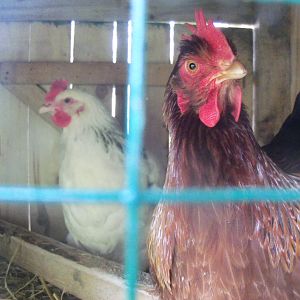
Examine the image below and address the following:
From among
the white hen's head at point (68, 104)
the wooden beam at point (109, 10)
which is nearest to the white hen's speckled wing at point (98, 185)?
the white hen's head at point (68, 104)

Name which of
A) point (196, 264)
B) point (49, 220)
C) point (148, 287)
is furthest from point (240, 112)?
point (49, 220)

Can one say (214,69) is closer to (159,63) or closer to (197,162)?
(197,162)

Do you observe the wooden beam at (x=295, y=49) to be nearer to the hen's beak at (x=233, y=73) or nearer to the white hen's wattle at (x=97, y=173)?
the white hen's wattle at (x=97, y=173)

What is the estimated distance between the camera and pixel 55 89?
288cm

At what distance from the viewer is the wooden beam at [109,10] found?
3055 mm

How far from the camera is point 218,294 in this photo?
139cm

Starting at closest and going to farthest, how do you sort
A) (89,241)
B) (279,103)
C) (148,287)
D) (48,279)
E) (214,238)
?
(214,238), (148,287), (48,279), (89,241), (279,103)

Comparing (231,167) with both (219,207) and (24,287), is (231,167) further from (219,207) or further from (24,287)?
(24,287)

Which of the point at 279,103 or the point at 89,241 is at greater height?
the point at 279,103

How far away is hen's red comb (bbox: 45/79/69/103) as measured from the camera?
2.87m

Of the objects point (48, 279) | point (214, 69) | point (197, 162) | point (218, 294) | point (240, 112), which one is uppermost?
point (214, 69)

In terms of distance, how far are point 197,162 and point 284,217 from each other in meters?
0.28

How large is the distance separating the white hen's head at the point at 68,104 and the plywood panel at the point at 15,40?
429 mm

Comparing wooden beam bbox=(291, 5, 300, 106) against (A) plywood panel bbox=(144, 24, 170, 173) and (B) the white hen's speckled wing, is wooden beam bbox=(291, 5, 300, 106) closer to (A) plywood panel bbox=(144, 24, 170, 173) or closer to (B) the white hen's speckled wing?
(A) plywood panel bbox=(144, 24, 170, 173)
